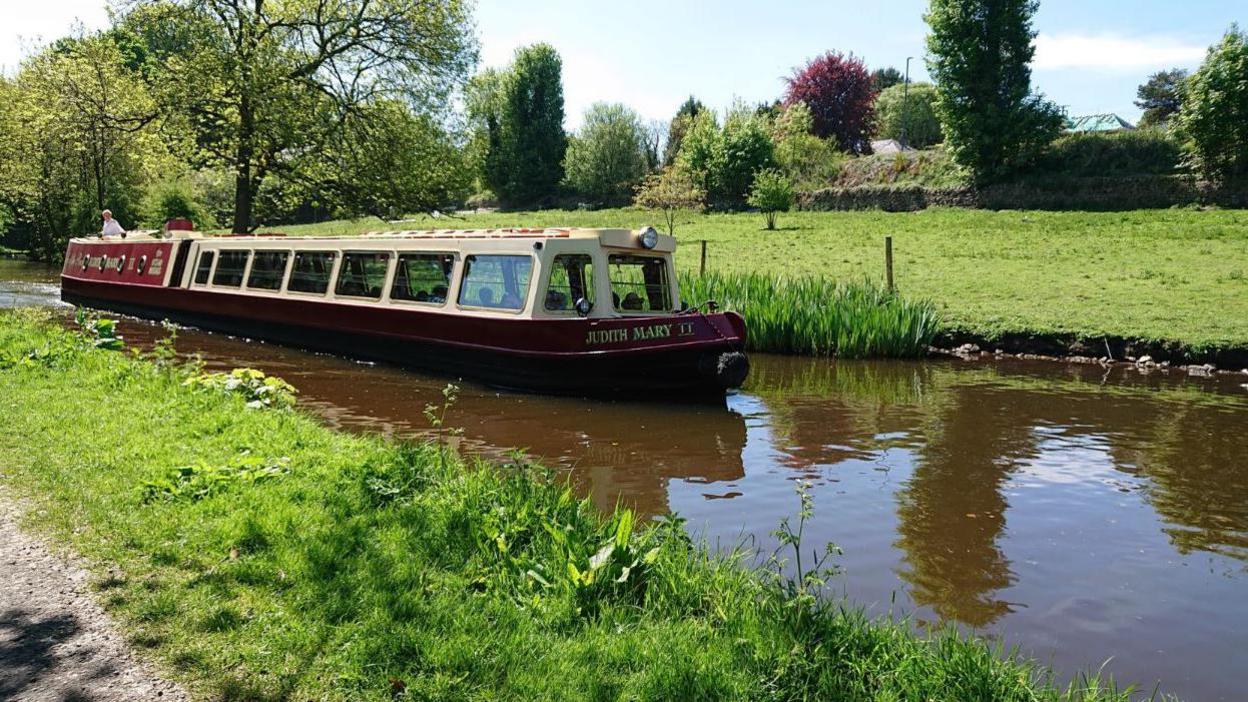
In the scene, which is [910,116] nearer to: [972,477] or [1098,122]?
[1098,122]

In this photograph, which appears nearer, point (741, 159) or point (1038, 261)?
point (1038, 261)

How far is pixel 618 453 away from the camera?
8.40 meters

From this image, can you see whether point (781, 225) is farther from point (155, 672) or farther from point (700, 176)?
point (155, 672)

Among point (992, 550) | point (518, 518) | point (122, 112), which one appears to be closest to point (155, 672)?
point (518, 518)

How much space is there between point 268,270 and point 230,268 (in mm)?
1537

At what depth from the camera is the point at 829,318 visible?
46.8 ft

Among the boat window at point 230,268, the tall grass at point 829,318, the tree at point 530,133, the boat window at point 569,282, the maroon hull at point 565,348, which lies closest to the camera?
the maroon hull at point 565,348

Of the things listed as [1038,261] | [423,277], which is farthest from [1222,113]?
[423,277]

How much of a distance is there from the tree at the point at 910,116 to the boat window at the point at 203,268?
56318mm

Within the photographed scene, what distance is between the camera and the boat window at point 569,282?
35.9 feet

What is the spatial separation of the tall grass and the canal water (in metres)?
0.66

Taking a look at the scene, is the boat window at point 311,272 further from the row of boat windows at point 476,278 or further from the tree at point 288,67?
the tree at point 288,67

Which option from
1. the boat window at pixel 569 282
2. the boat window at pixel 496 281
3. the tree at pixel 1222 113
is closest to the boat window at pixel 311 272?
the boat window at pixel 496 281

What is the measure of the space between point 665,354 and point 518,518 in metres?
5.99
